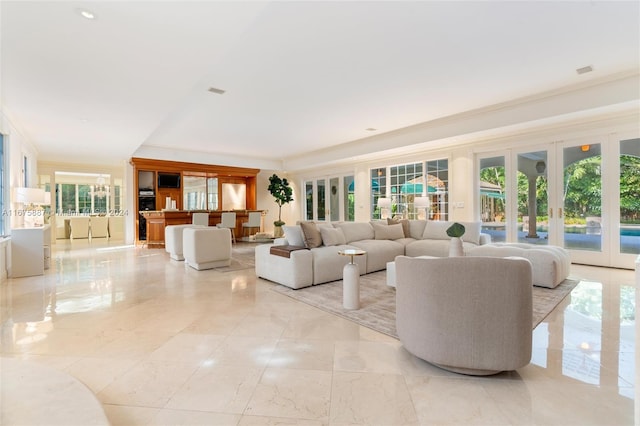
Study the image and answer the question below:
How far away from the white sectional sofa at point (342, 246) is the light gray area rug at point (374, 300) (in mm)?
215

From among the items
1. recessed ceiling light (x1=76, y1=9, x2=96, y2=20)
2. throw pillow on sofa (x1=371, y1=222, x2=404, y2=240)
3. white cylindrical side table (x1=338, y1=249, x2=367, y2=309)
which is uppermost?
recessed ceiling light (x1=76, y1=9, x2=96, y2=20)

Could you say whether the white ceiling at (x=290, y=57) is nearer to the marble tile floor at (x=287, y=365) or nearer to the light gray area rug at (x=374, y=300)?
the marble tile floor at (x=287, y=365)

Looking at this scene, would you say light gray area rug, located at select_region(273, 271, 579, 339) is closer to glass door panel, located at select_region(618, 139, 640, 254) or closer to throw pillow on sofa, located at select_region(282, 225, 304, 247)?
throw pillow on sofa, located at select_region(282, 225, 304, 247)

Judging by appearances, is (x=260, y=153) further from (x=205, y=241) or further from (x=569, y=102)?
(x=569, y=102)

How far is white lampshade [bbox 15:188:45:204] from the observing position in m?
5.36

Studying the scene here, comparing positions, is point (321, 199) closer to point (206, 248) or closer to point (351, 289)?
point (206, 248)

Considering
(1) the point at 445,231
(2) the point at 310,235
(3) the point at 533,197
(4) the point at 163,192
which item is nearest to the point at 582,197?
(3) the point at 533,197

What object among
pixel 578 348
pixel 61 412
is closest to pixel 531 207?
pixel 578 348

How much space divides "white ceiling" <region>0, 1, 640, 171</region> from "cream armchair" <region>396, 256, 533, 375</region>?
2363 mm

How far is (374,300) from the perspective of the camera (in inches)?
137

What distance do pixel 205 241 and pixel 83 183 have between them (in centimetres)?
922

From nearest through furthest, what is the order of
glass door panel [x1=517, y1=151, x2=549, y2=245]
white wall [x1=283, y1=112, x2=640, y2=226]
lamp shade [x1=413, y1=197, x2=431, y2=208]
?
1. white wall [x1=283, y1=112, x2=640, y2=226]
2. glass door panel [x1=517, y1=151, x2=549, y2=245]
3. lamp shade [x1=413, y1=197, x2=431, y2=208]

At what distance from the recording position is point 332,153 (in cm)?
903

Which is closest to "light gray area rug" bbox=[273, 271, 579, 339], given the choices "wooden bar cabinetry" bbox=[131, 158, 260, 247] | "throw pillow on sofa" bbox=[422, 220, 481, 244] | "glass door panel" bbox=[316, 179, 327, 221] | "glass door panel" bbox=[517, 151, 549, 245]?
"throw pillow on sofa" bbox=[422, 220, 481, 244]
